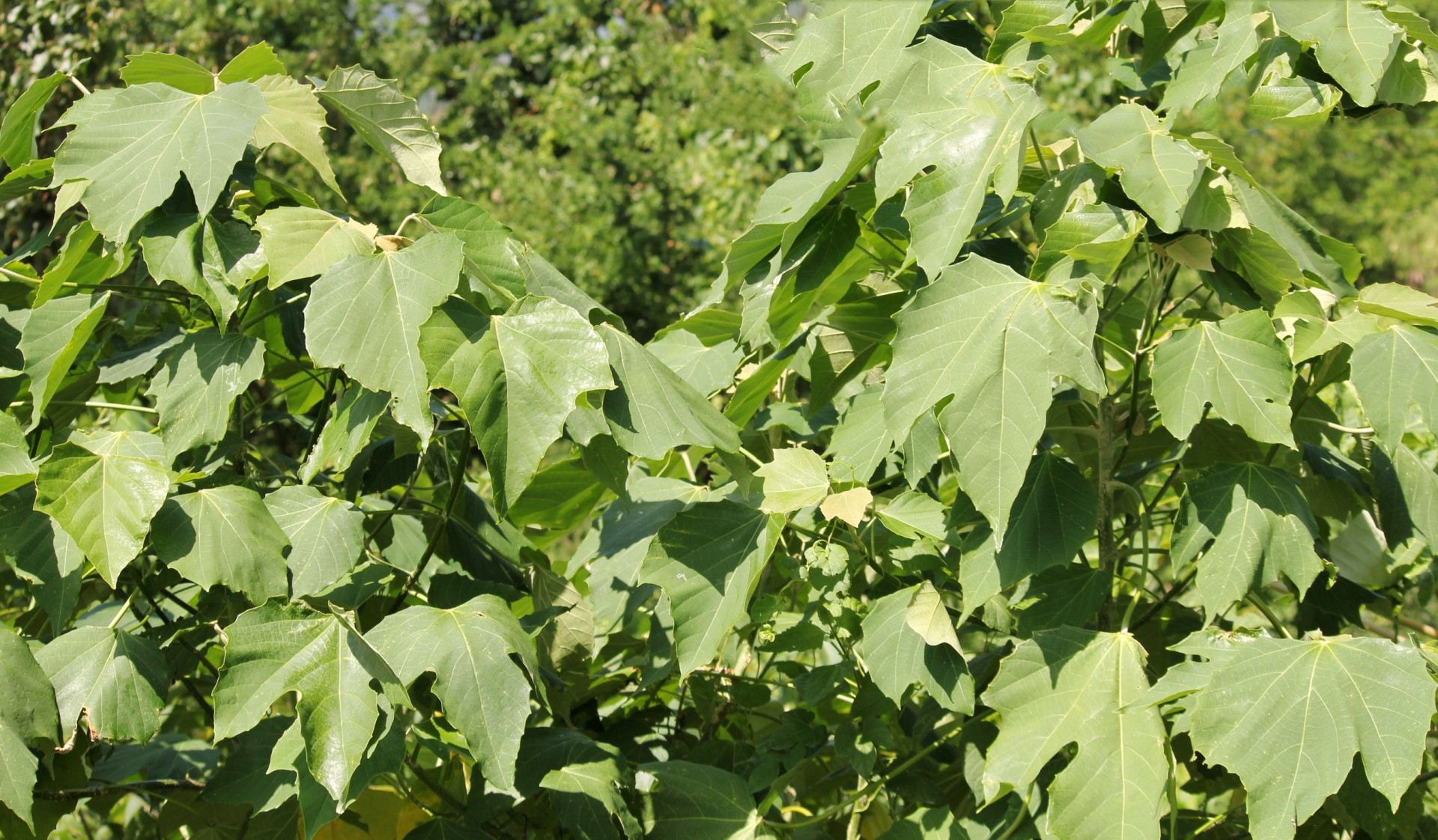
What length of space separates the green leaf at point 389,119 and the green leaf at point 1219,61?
0.80 m

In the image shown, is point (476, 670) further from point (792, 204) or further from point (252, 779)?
point (792, 204)

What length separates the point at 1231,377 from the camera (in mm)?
1171

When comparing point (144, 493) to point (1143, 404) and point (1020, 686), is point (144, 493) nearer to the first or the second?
point (1020, 686)

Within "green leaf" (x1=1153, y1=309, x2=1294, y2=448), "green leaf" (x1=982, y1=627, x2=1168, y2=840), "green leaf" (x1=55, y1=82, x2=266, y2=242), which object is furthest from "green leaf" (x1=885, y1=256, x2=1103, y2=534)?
"green leaf" (x1=55, y1=82, x2=266, y2=242)

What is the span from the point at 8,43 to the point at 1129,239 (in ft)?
12.5

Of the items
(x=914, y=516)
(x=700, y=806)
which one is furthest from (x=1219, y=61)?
(x=700, y=806)

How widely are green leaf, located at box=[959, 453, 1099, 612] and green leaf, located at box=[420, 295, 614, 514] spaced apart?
0.45m

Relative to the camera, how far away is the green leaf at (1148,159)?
111 centimetres

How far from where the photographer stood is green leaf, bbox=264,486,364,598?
4.05 ft

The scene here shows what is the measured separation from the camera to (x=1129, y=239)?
1119 mm

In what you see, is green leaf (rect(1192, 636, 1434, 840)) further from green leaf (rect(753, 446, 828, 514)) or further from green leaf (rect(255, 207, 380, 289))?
green leaf (rect(255, 207, 380, 289))

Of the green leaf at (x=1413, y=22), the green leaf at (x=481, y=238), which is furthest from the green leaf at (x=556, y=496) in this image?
the green leaf at (x=1413, y=22)

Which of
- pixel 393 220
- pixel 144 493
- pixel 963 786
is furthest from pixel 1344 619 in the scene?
pixel 393 220

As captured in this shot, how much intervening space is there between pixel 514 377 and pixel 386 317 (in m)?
0.13
